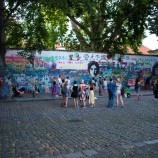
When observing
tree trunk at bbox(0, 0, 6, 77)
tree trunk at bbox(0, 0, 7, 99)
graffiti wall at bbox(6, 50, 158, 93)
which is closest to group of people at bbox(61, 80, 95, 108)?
tree trunk at bbox(0, 0, 7, 99)

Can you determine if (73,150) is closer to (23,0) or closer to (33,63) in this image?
(23,0)

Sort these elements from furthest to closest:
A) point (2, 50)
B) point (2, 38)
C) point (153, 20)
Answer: point (153, 20) < point (2, 50) < point (2, 38)

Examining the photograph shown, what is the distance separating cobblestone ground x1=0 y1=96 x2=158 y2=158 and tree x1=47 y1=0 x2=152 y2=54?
16.8m

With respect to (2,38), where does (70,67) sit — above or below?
below

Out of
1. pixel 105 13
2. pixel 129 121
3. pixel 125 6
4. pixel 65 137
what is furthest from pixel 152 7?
pixel 65 137

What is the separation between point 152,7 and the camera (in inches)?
1184

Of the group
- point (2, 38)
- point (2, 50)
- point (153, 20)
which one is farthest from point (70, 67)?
point (153, 20)

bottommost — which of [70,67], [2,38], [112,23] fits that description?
[70,67]

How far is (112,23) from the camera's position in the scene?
31.3 meters

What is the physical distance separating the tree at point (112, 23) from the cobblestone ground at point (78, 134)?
1681cm

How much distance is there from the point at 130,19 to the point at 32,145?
26318 mm

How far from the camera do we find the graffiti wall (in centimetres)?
2508

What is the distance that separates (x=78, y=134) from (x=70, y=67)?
17511 mm

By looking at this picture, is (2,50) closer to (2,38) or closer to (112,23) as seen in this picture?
(2,38)
